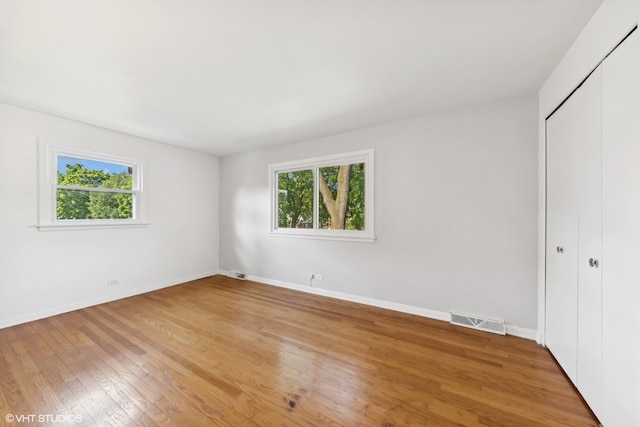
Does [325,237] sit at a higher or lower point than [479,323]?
higher

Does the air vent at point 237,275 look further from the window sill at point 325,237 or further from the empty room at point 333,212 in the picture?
the window sill at point 325,237

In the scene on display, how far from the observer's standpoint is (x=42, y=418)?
145 centimetres

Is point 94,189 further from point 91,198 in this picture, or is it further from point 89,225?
point 89,225

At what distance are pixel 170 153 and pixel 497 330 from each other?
5294mm

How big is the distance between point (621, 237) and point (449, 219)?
5.09 feet

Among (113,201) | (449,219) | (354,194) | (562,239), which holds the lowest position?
(562,239)

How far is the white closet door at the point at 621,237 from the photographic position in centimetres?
114

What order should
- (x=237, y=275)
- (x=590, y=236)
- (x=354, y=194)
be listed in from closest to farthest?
(x=590, y=236) → (x=354, y=194) → (x=237, y=275)

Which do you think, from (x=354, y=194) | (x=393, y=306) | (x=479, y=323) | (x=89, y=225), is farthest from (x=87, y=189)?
(x=479, y=323)

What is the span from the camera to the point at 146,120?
10.2 ft

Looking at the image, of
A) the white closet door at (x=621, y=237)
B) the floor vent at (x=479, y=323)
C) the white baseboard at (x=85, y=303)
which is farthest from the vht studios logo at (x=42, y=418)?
the floor vent at (x=479, y=323)

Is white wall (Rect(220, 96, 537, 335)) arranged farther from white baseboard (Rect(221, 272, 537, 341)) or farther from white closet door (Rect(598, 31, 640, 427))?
white closet door (Rect(598, 31, 640, 427))

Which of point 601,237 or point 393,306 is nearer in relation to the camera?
point 601,237

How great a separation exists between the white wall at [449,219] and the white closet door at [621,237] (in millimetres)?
1148
